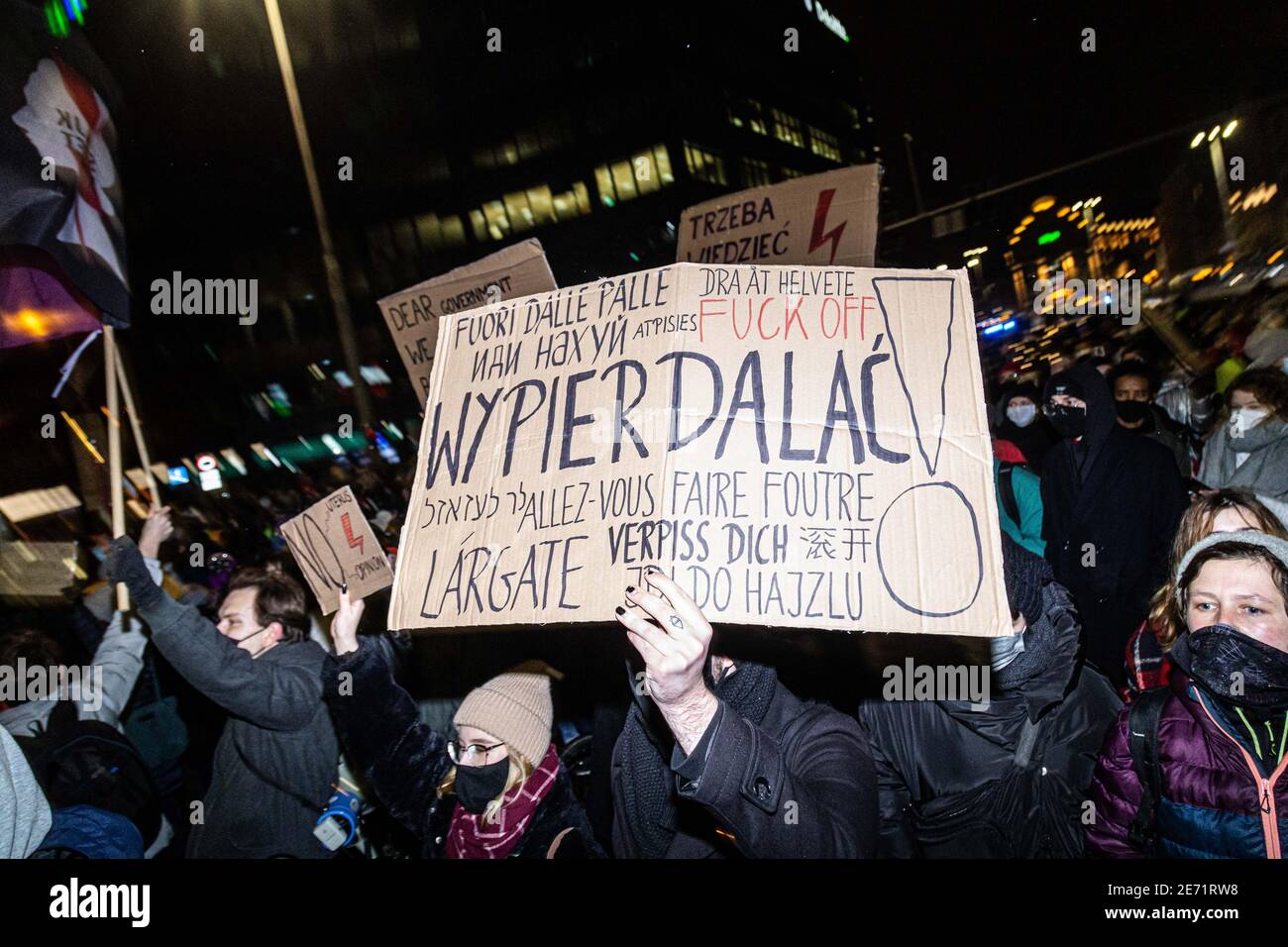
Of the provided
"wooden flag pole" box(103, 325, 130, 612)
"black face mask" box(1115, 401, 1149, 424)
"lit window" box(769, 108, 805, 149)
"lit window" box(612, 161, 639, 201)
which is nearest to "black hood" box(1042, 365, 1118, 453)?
"black face mask" box(1115, 401, 1149, 424)

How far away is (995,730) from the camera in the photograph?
2.45 m

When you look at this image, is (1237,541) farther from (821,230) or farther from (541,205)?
(541,205)

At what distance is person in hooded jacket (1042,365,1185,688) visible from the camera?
14.0 feet

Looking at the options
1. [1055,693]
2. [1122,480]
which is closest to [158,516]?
[1055,693]

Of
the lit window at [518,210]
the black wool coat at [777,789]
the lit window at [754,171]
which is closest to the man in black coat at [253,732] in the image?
the black wool coat at [777,789]

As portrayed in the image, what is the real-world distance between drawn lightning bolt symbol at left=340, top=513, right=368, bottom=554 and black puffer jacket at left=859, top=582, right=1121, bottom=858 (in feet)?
7.21

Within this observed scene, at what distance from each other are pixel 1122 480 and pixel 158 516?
5.57m

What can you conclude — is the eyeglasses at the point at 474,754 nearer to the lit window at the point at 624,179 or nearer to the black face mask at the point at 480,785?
the black face mask at the point at 480,785

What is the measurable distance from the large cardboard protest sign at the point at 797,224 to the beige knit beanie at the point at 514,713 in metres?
2.19

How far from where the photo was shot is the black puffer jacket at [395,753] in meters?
2.88

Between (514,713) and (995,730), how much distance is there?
5.76 feet

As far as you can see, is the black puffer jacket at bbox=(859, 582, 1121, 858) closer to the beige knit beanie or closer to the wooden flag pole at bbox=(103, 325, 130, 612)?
the beige knit beanie

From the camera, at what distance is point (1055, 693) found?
95.3 inches

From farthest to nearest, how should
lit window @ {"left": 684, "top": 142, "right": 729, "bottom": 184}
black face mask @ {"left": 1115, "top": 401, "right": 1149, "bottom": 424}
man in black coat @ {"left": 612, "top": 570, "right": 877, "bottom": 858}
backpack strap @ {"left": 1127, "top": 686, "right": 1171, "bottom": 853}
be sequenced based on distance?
lit window @ {"left": 684, "top": 142, "right": 729, "bottom": 184}
black face mask @ {"left": 1115, "top": 401, "right": 1149, "bottom": 424}
backpack strap @ {"left": 1127, "top": 686, "right": 1171, "bottom": 853}
man in black coat @ {"left": 612, "top": 570, "right": 877, "bottom": 858}
